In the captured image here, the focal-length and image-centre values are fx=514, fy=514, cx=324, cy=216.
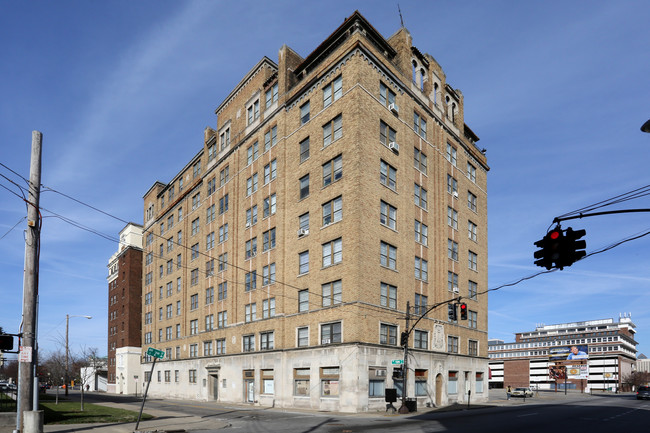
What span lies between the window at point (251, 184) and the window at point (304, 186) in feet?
25.2

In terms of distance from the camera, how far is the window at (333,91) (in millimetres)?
39472

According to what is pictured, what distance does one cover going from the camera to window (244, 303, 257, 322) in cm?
4559

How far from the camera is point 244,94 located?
5281cm

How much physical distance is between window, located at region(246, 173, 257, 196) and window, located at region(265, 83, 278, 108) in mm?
6877

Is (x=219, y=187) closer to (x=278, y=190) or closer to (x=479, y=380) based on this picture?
(x=278, y=190)

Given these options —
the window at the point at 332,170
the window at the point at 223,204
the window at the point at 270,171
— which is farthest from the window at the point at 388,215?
the window at the point at 223,204

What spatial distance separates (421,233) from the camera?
42.8 meters

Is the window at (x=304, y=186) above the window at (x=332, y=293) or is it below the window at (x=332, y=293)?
above

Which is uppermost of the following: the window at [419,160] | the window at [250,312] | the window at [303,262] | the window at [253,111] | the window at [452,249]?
the window at [253,111]

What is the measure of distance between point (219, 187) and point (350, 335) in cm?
2741

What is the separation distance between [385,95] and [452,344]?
22444 mm

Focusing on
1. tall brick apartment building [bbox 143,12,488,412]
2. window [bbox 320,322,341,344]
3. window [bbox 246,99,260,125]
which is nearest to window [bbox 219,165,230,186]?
tall brick apartment building [bbox 143,12,488,412]

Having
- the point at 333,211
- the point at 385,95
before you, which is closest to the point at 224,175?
the point at 333,211

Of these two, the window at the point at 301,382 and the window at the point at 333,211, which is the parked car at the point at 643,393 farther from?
the window at the point at 333,211
